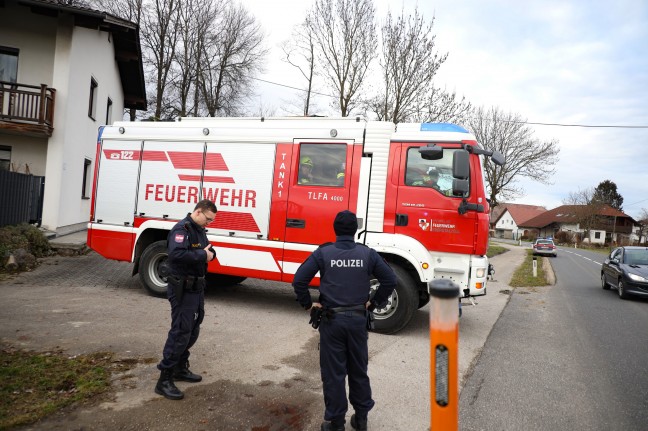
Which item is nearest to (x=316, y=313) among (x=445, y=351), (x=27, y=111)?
(x=445, y=351)

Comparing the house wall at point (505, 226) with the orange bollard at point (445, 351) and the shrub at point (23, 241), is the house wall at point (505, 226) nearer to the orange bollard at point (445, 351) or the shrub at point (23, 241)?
the shrub at point (23, 241)

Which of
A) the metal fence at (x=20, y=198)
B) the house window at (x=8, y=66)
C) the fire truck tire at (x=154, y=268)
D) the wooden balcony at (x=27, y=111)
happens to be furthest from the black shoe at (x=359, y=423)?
the house window at (x=8, y=66)

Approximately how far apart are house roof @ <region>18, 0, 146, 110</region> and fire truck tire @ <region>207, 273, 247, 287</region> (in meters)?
10.7

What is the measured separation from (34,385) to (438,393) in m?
3.59

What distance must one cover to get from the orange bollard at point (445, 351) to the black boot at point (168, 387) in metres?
2.52

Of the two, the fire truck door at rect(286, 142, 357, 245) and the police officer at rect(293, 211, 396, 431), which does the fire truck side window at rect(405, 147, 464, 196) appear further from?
the police officer at rect(293, 211, 396, 431)

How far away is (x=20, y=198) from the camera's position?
1275cm

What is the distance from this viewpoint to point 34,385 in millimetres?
3834

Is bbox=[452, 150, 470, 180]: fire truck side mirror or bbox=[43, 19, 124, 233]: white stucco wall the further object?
bbox=[43, 19, 124, 233]: white stucco wall

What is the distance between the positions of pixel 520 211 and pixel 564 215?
21827 mm

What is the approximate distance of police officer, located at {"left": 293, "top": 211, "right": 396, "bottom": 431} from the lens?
3299 mm

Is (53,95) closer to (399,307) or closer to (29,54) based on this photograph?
(29,54)

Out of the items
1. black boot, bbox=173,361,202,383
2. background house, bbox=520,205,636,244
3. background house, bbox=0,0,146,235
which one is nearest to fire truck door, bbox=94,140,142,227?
black boot, bbox=173,361,202,383

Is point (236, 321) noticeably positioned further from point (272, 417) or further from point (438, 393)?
point (438, 393)
